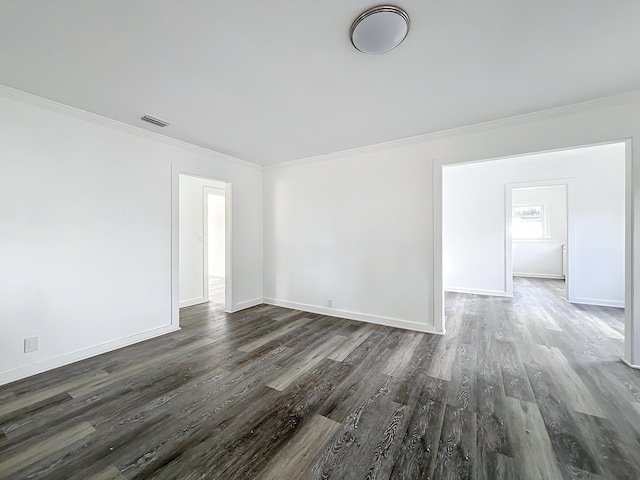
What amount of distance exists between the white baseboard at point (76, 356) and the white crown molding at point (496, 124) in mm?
3434

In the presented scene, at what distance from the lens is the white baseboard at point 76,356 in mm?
2314

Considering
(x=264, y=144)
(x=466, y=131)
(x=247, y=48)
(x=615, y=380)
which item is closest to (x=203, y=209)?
(x=264, y=144)

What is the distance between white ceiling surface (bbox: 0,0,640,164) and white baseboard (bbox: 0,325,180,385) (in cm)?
253

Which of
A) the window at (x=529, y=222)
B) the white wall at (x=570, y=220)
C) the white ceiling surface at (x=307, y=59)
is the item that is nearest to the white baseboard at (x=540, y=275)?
the window at (x=529, y=222)

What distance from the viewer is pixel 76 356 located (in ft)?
8.77

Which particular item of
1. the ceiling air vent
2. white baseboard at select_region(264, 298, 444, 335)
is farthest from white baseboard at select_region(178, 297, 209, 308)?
the ceiling air vent

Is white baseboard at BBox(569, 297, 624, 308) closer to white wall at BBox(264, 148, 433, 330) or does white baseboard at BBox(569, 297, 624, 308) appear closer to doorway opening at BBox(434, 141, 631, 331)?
doorway opening at BBox(434, 141, 631, 331)

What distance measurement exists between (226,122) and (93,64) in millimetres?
1206

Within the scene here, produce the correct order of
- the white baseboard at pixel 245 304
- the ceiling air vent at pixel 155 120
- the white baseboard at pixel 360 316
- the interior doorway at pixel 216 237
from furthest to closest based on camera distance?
the interior doorway at pixel 216 237 → the white baseboard at pixel 245 304 → the white baseboard at pixel 360 316 → the ceiling air vent at pixel 155 120

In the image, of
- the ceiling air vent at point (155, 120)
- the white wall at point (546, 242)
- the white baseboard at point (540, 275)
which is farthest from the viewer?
the white wall at point (546, 242)

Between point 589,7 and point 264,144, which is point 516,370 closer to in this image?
point 589,7

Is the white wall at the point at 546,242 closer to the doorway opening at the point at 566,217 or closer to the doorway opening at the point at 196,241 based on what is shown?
the doorway opening at the point at 566,217

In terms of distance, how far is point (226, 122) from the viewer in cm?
296

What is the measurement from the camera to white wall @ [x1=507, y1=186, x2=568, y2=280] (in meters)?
7.22
